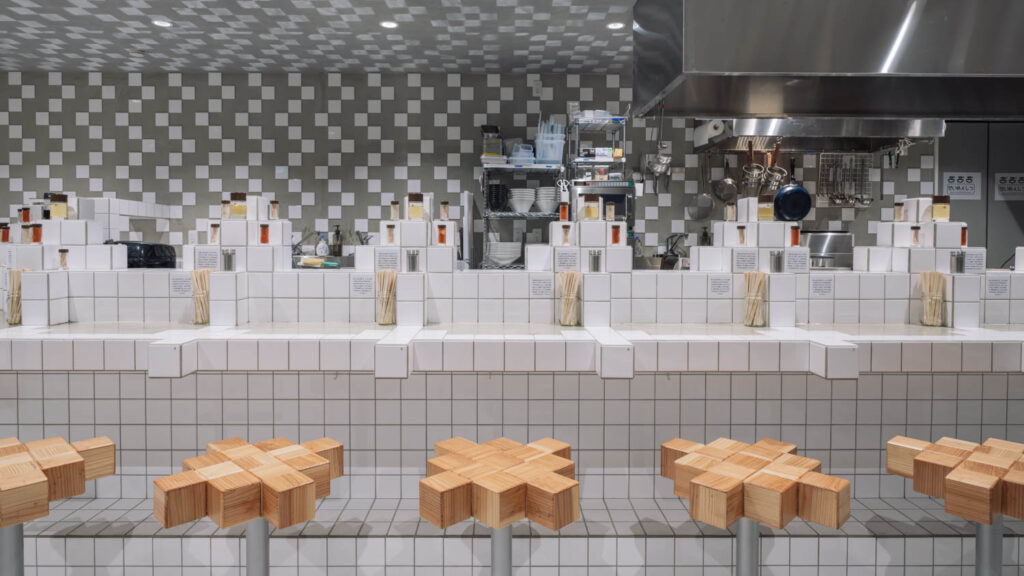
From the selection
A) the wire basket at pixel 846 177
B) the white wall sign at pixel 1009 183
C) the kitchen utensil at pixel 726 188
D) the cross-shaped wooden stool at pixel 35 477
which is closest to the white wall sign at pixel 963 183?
the white wall sign at pixel 1009 183

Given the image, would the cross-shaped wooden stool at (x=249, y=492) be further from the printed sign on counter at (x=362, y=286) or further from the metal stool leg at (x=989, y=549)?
the metal stool leg at (x=989, y=549)

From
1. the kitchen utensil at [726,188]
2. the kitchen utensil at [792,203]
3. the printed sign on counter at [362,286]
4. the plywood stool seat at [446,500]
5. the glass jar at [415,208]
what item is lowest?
the plywood stool seat at [446,500]

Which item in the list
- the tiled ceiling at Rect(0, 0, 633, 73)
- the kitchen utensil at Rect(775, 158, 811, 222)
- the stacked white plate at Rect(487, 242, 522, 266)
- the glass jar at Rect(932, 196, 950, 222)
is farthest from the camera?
the stacked white plate at Rect(487, 242, 522, 266)

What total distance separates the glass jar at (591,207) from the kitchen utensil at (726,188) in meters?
3.05

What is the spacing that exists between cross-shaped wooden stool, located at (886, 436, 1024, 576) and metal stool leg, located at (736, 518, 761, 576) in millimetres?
527

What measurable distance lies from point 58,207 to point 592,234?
101 inches

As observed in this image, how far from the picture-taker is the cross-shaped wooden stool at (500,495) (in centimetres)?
169

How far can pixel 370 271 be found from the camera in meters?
2.91

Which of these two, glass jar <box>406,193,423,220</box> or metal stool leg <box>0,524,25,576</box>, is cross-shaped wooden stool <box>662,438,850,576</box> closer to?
glass jar <box>406,193,423,220</box>

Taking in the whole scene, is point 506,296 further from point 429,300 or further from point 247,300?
point 247,300

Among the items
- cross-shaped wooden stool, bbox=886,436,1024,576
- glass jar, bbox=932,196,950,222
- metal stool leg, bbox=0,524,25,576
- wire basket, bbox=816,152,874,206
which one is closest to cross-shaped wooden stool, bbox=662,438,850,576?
cross-shaped wooden stool, bbox=886,436,1024,576

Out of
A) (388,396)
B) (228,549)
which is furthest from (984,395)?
(228,549)

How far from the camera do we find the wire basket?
18.4 feet

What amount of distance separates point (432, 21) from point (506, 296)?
246 centimetres
